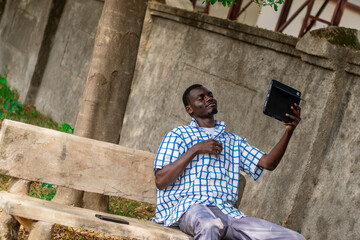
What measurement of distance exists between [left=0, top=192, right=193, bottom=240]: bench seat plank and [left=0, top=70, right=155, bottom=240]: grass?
1013 mm

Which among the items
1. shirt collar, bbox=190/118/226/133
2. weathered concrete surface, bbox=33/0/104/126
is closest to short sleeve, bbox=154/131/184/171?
shirt collar, bbox=190/118/226/133

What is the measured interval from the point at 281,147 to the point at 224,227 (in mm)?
712

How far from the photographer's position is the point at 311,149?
17.9 feet

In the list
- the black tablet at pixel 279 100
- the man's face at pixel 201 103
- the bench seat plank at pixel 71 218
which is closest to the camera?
the bench seat plank at pixel 71 218

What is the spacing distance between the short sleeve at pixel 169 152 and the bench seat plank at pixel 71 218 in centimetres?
44

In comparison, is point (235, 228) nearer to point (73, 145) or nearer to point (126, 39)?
point (73, 145)

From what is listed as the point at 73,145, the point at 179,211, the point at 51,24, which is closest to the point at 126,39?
the point at 73,145

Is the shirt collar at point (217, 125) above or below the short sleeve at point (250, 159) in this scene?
above

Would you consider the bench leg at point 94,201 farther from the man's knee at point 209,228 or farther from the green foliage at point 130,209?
the man's knee at point 209,228

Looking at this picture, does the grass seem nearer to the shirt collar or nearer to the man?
the man

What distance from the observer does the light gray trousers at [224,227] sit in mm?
3924

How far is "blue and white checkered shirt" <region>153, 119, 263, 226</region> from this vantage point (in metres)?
4.25

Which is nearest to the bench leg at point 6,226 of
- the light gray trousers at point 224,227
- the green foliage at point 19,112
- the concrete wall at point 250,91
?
the light gray trousers at point 224,227

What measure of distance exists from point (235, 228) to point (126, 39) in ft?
6.80
